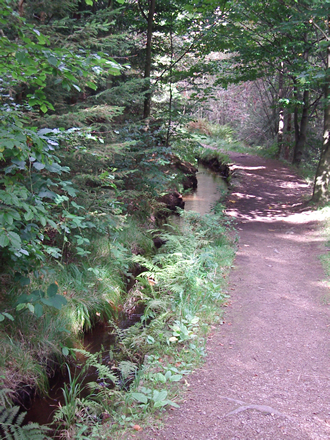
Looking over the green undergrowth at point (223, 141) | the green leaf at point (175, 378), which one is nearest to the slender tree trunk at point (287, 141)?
the green undergrowth at point (223, 141)

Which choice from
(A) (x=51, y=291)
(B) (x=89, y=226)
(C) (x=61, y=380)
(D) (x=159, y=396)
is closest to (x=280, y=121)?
(B) (x=89, y=226)

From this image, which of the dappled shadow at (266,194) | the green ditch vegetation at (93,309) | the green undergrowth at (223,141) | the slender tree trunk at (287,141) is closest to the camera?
the green ditch vegetation at (93,309)

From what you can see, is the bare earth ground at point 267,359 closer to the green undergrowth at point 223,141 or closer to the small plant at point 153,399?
the small plant at point 153,399

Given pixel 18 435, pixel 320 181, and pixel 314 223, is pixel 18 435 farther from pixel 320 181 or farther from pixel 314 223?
pixel 320 181

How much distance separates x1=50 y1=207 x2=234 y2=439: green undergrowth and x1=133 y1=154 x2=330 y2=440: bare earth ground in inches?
5.8

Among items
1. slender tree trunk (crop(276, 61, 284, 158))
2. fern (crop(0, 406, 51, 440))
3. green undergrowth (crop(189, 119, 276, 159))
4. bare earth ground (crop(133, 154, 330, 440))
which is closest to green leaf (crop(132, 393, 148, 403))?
bare earth ground (crop(133, 154, 330, 440))

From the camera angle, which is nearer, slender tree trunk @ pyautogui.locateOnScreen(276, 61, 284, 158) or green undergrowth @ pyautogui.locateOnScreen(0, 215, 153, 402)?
green undergrowth @ pyautogui.locateOnScreen(0, 215, 153, 402)

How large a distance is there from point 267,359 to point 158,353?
44.4 inches

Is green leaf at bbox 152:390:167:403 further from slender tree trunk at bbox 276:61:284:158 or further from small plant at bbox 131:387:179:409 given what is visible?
slender tree trunk at bbox 276:61:284:158

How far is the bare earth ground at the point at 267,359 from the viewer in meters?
2.66

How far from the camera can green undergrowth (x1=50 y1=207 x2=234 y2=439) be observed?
2883 mm

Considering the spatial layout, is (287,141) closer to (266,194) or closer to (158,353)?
(266,194)

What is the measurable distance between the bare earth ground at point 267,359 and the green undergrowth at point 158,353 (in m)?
0.15

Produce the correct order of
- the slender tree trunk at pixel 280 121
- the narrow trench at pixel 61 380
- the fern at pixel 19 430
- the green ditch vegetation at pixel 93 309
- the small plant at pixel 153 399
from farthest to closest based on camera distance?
1. the slender tree trunk at pixel 280 121
2. the narrow trench at pixel 61 380
3. the green ditch vegetation at pixel 93 309
4. the small plant at pixel 153 399
5. the fern at pixel 19 430
